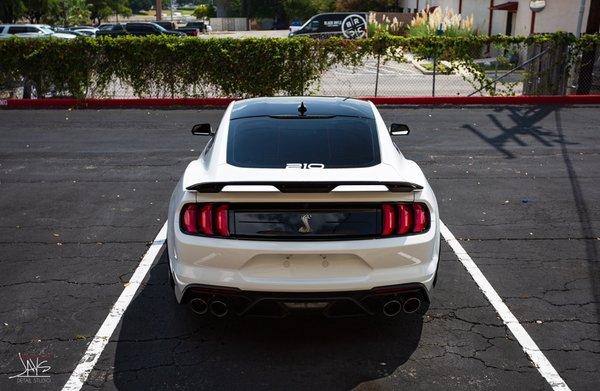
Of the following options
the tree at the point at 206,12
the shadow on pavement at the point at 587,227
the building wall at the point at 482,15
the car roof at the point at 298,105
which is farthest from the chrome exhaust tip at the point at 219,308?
the tree at the point at 206,12

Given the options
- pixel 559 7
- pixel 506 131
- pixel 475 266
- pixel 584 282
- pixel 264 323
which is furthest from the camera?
pixel 559 7

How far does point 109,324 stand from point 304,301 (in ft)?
5.56

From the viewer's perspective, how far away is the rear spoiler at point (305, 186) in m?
3.79

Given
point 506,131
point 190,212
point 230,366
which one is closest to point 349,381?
point 230,366

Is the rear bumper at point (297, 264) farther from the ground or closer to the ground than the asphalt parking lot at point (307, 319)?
farther from the ground

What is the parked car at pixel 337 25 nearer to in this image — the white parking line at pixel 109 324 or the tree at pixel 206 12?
the white parking line at pixel 109 324

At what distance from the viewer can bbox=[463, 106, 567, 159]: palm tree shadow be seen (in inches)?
442

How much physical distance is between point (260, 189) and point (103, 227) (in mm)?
3650

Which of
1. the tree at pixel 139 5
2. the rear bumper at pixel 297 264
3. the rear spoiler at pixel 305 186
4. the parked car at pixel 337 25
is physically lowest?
the rear bumper at pixel 297 264

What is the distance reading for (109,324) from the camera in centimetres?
458

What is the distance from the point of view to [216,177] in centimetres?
402

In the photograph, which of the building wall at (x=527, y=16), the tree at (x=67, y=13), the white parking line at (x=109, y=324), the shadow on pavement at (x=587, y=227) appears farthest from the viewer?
the tree at (x=67, y=13)

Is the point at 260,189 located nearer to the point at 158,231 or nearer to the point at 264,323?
the point at 264,323

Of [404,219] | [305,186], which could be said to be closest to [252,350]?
[305,186]
